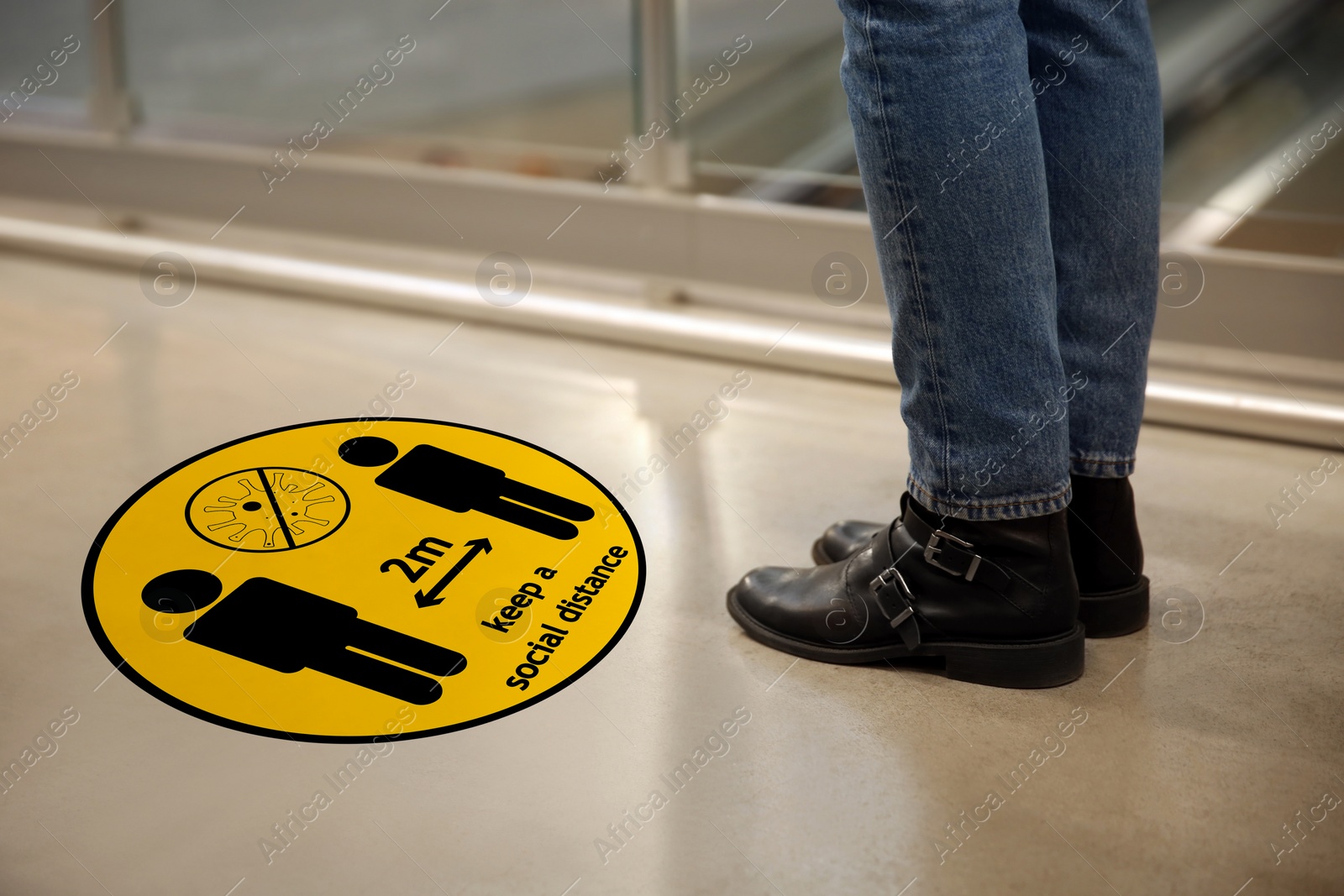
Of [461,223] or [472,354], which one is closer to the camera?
[472,354]

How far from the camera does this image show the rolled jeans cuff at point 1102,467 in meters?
1.10

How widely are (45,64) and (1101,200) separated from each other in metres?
2.53

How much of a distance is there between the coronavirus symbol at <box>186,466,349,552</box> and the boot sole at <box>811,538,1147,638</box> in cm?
87

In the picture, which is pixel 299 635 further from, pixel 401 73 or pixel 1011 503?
pixel 401 73

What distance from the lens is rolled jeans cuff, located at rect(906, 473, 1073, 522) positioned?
3.25ft

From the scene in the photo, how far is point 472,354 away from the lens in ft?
6.13

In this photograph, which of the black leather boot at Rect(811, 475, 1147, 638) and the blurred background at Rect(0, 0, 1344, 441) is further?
the blurred background at Rect(0, 0, 1344, 441)

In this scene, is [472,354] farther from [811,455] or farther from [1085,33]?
[1085,33]

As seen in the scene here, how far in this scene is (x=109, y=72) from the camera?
7.63 feet

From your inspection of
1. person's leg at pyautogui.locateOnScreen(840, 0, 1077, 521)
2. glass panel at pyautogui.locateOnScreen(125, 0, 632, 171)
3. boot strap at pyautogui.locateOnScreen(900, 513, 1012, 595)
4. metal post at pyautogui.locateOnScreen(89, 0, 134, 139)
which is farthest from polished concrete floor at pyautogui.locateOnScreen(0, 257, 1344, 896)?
metal post at pyautogui.locateOnScreen(89, 0, 134, 139)

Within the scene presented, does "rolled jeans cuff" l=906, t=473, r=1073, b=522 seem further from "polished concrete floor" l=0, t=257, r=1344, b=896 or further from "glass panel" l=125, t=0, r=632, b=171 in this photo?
"glass panel" l=125, t=0, r=632, b=171

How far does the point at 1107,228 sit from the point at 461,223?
1.38m

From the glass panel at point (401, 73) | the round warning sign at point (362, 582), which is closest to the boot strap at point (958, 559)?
the round warning sign at point (362, 582)

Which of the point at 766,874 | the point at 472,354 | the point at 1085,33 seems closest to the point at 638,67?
the point at 472,354
